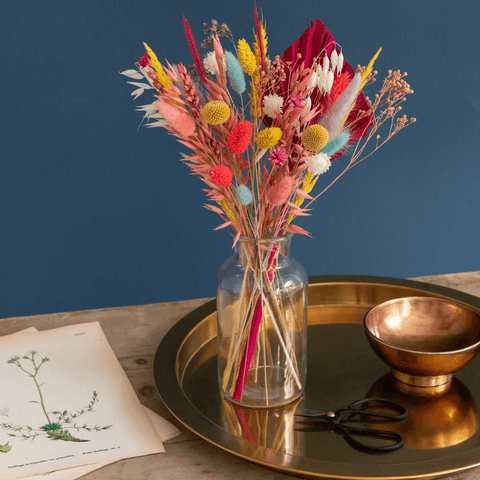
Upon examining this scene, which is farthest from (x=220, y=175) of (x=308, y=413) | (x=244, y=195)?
(x=308, y=413)

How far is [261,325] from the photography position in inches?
24.5

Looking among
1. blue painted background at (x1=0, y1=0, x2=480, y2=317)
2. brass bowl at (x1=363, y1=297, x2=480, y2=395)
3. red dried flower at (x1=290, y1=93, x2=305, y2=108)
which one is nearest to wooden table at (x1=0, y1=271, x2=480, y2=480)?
brass bowl at (x1=363, y1=297, x2=480, y2=395)

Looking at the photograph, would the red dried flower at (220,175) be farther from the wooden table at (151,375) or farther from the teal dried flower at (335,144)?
the wooden table at (151,375)

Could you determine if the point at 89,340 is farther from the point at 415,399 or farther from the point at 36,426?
the point at 415,399

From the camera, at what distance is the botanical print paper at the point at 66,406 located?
56cm

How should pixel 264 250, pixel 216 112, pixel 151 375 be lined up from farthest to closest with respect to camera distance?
pixel 151 375 → pixel 264 250 → pixel 216 112

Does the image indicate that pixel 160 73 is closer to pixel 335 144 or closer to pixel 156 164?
pixel 335 144

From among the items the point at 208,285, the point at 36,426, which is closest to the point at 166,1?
the point at 208,285

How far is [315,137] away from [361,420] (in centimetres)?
33

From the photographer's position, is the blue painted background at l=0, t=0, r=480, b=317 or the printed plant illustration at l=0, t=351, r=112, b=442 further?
the blue painted background at l=0, t=0, r=480, b=317

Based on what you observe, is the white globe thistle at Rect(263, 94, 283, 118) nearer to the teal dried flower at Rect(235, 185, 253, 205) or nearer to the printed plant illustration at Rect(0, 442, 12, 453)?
the teal dried flower at Rect(235, 185, 253, 205)

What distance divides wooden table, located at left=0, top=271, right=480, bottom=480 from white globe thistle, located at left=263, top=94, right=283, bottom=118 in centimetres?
37

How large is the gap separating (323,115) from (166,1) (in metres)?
1.18

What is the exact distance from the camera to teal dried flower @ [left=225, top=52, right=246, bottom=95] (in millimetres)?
499
